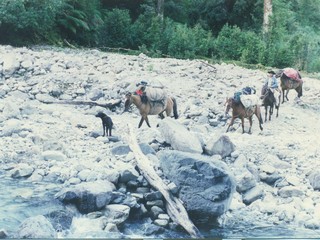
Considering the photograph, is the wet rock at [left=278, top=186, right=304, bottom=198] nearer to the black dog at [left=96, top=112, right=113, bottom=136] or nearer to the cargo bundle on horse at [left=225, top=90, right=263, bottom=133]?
the cargo bundle on horse at [left=225, top=90, right=263, bottom=133]

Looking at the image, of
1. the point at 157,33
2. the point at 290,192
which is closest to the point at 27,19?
the point at 157,33

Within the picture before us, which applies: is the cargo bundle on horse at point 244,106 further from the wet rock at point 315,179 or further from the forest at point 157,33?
the forest at point 157,33

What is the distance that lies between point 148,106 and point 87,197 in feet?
14.6

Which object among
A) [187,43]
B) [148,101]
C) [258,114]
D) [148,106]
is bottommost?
[258,114]

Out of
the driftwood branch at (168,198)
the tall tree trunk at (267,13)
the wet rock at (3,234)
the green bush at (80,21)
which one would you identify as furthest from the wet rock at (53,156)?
the tall tree trunk at (267,13)

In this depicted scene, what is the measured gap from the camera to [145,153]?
10.2 m

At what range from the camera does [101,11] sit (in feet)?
82.7

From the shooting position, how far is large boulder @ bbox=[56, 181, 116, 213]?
8.23 meters

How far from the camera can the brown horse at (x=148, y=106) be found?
480 inches

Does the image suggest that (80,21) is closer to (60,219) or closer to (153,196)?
(153,196)

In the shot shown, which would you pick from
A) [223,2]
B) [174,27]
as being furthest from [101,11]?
[223,2]

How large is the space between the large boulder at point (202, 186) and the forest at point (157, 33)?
40.8 ft

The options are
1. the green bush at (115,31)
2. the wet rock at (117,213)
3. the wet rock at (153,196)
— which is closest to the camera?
the wet rock at (117,213)

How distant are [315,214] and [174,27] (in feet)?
51.6
